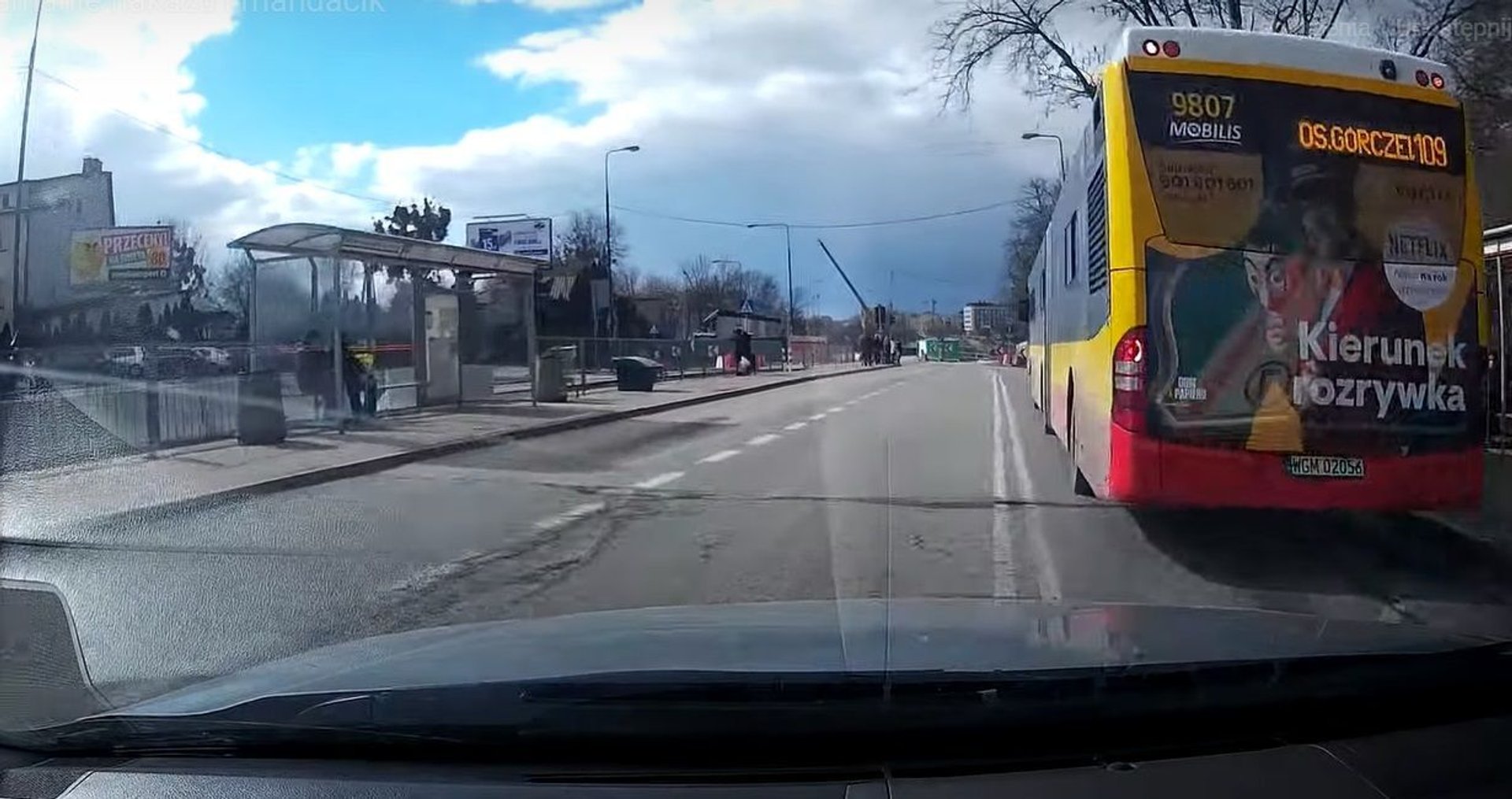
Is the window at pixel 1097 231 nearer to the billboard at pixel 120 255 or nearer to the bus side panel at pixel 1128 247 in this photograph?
the bus side panel at pixel 1128 247

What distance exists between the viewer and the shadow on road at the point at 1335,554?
7383 mm

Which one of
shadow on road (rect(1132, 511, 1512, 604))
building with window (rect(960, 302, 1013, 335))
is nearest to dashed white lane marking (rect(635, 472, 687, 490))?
shadow on road (rect(1132, 511, 1512, 604))

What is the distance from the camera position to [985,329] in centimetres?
9900

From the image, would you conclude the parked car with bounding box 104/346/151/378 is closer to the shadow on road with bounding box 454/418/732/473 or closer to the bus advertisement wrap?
the shadow on road with bounding box 454/418/732/473

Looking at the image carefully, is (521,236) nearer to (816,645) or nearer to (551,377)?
(551,377)

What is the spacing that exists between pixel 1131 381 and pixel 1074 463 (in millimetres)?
3666

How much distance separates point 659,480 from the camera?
12.7 metres

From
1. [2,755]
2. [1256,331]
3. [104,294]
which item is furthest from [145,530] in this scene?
[104,294]

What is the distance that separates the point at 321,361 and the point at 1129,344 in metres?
13.5

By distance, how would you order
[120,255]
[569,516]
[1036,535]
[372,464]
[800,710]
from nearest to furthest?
[800,710] < [1036,535] < [569,516] < [372,464] < [120,255]

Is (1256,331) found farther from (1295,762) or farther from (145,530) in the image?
(145,530)

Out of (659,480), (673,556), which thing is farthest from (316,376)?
(673,556)

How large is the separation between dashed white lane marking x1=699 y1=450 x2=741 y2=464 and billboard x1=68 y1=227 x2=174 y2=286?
884 cm

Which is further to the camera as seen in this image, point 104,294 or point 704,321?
point 704,321
